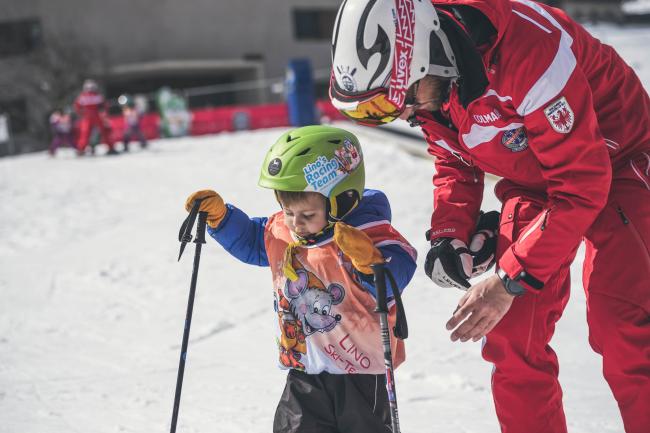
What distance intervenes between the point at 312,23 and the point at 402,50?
38202 millimetres

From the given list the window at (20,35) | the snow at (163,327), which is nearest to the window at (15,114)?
the window at (20,35)

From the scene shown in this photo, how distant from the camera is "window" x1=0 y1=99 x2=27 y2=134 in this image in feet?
99.1

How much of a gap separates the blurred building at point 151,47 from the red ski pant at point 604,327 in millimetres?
25573

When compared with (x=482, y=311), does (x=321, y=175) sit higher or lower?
higher

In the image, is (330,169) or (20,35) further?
(20,35)

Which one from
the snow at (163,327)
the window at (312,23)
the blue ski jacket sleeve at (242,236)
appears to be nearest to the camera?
the blue ski jacket sleeve at (242,236)

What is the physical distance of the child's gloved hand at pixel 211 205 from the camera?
121 inches

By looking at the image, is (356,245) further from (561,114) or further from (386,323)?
(561,114)

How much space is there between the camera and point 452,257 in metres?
2.83

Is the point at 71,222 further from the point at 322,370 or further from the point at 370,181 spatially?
the point at 322,370

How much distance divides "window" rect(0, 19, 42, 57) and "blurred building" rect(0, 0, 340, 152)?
0.14 ft

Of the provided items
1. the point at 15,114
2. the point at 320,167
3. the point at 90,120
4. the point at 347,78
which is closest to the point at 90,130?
the point at 90,120

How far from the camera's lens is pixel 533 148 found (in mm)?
2430

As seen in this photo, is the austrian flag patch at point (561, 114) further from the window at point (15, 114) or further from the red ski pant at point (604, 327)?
the window at point (15, 114)
